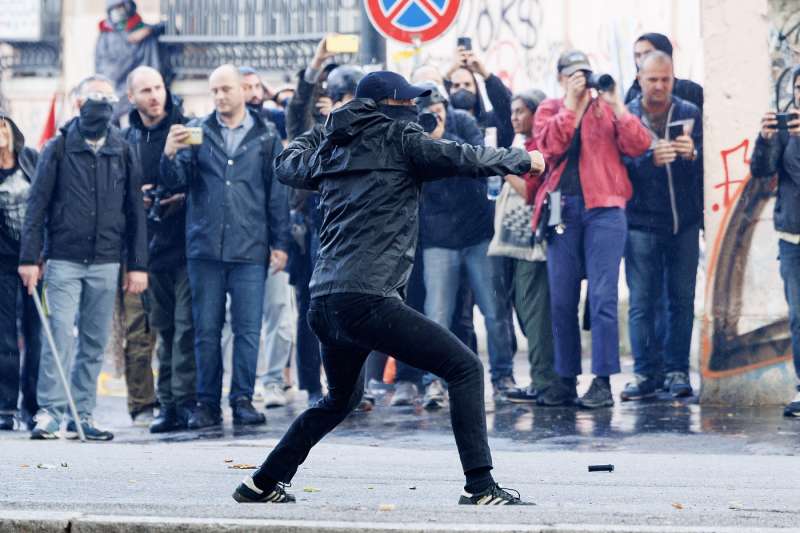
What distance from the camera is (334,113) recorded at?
22.6 ft

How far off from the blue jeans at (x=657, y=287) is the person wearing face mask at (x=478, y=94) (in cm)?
128

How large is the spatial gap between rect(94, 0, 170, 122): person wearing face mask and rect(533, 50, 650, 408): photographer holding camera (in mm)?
10746

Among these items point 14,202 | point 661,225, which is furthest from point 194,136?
point 661,225

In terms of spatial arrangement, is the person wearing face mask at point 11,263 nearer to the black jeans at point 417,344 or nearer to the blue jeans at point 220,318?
the blue jeans at point 220,318

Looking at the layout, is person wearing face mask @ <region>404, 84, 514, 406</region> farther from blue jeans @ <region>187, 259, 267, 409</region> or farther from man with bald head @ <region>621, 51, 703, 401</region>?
blue jeans @ <region>187, 259, 267, 409</region>

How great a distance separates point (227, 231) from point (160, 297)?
2.83 feet

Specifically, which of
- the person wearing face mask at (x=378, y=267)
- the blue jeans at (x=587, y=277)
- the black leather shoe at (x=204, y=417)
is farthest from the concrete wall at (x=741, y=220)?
the person wearing face mask at (x=378, y=267)

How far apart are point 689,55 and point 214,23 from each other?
961cm

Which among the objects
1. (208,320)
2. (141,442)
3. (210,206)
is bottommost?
(141,442)

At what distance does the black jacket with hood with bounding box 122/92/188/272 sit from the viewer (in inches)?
454

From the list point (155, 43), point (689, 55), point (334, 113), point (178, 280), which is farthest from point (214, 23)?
point (334, 113)

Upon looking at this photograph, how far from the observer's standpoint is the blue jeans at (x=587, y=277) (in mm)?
11055

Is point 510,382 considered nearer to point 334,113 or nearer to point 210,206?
point 210,206

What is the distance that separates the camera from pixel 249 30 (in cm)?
2238
